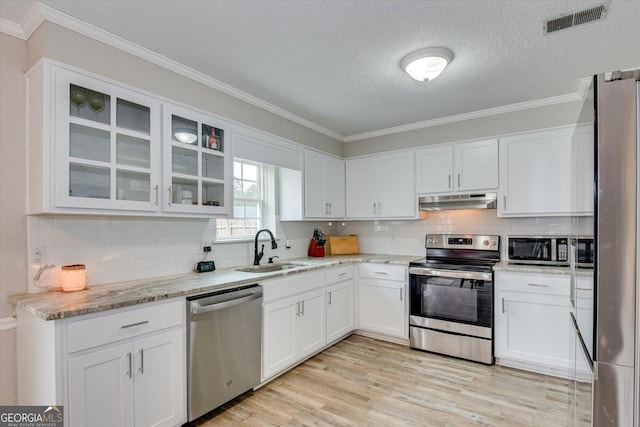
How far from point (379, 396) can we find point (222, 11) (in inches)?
113

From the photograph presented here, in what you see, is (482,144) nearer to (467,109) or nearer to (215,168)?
(467,109)

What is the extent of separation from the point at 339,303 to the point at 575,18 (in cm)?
303

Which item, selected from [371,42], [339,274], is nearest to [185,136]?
[371,42]

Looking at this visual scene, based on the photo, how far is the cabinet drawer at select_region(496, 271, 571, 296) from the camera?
9.45ft

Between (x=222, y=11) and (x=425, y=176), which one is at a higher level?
(x=222, y=11)

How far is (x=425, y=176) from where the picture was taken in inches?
153

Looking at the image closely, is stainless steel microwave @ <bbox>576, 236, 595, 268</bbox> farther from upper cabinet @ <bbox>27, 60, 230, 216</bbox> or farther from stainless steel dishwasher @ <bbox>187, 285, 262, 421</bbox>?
upper cabinet @ <bbox>27, 60, 230, 216</bbox>

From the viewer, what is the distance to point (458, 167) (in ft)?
12.0

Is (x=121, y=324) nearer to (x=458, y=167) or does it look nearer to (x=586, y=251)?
(x=586, y=251)

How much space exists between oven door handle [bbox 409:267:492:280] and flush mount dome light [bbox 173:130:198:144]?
250 cm

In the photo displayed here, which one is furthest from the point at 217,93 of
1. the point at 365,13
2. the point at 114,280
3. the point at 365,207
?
the point at 365,207

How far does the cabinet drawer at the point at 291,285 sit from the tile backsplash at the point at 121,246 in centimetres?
62

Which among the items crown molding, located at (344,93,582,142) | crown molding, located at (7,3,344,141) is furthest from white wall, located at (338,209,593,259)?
crown molding, located at (7,3,344,141)

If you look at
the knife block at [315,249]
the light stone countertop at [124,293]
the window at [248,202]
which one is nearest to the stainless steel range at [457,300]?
the knife block at [315,249]
